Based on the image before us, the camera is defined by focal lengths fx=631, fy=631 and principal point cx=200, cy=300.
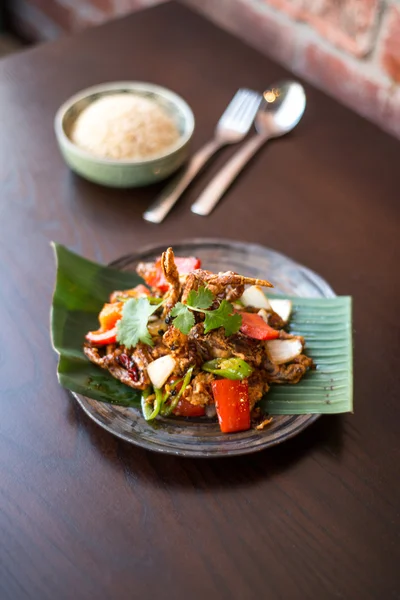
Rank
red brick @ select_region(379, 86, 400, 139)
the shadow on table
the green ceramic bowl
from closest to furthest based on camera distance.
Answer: the shadow on table, the green ceramic bowl, red brick @ select_region(379, 86, 400, 139)

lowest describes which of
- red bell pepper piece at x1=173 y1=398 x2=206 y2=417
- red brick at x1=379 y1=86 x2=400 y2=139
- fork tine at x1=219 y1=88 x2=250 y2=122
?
red bell pepper piece at x1=173 y1=398 x2=206 y2=417

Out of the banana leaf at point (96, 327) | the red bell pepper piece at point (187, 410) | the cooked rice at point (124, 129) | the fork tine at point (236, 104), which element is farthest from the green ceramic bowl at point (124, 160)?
the red bell pepper piece at point (187, 410)

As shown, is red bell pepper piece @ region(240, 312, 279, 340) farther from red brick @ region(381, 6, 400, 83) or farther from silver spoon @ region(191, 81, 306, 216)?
red brick @ region(381, 6, 400, 83)

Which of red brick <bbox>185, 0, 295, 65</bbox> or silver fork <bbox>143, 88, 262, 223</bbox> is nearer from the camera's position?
silver fork <bbox>143, 88, 262, 223</bbox>

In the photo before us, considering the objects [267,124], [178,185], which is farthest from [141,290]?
[267,124]

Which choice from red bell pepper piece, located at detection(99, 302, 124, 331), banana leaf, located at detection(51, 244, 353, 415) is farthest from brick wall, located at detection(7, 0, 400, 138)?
red bell pepper piece, located at detection(99, 302, 124, 331)

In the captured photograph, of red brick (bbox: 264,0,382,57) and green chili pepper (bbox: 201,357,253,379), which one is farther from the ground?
red brick (bbox: 264,0,382,57)
